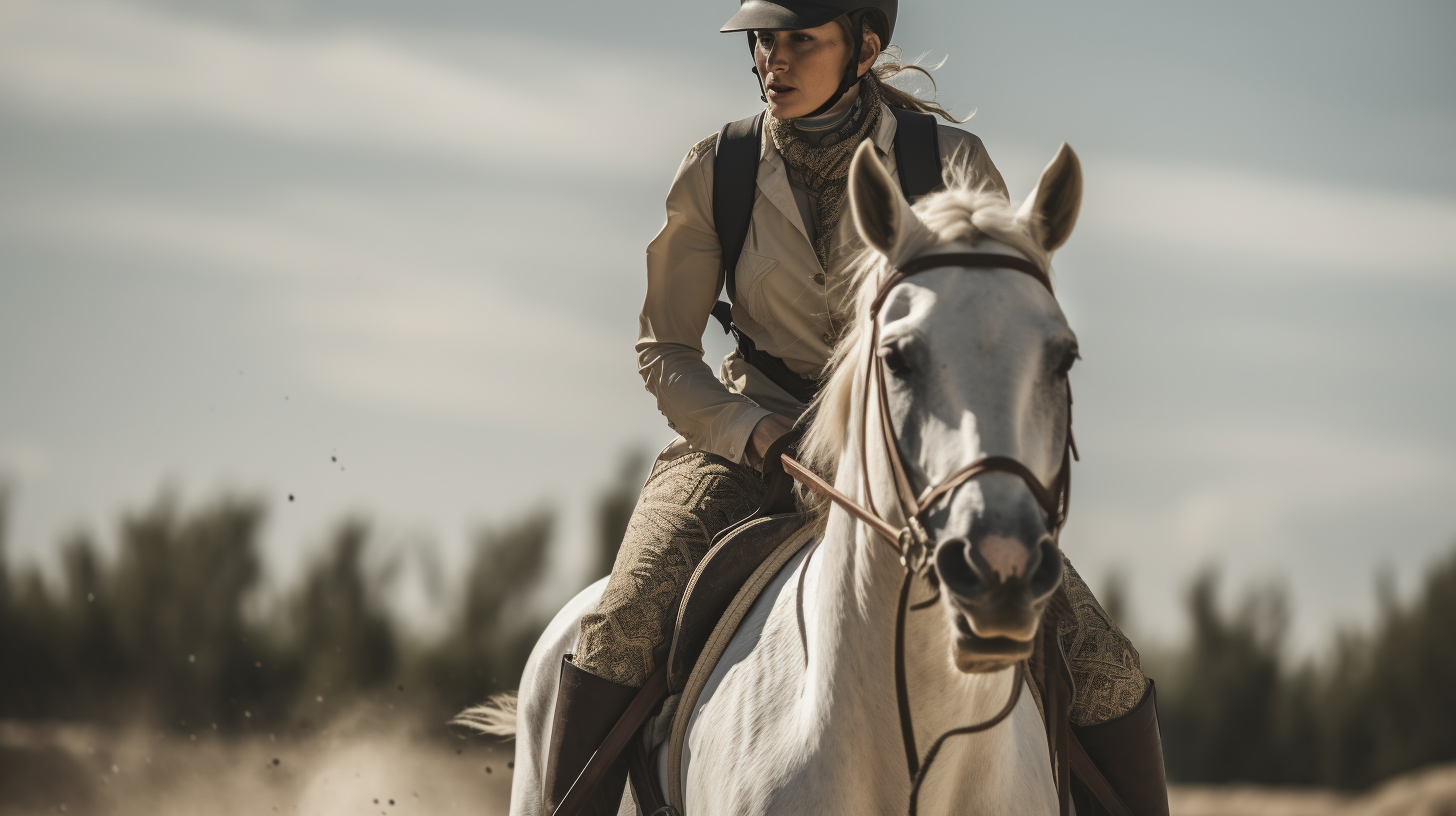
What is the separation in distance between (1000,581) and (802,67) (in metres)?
2.30

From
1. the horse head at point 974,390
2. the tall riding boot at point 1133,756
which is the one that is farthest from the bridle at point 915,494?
the tall riding boot at point 1133,756

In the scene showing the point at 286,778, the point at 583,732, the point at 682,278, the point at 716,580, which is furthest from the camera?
the point at 286,778

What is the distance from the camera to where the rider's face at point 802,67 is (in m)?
4.00

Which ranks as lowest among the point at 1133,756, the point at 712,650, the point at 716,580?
the point at 1133,756

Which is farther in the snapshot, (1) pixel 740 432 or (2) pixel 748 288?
(2) pixel 748 288

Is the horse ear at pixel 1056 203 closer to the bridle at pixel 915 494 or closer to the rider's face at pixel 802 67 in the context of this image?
the bridle at pixel 915 494

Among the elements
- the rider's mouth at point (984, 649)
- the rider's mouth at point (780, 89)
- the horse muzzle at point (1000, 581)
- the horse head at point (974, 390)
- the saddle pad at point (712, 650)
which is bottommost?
the saddle pad at point (712, 650)

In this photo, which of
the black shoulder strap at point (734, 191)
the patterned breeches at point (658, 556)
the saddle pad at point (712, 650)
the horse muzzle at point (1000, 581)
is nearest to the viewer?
the horse muzzle at point (1000, 581)

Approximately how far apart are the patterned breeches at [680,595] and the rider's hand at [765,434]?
1.29 ft

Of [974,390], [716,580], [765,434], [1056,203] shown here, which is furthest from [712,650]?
[1056,203]

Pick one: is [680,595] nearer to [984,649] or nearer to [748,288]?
[748,288]

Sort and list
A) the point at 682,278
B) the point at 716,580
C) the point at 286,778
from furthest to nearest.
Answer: the point at 286,778, the point at 682,278, the point at 716,580

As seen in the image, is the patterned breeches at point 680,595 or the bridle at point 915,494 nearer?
the bridle at point 915,494

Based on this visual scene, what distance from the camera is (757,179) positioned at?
4078 mm
